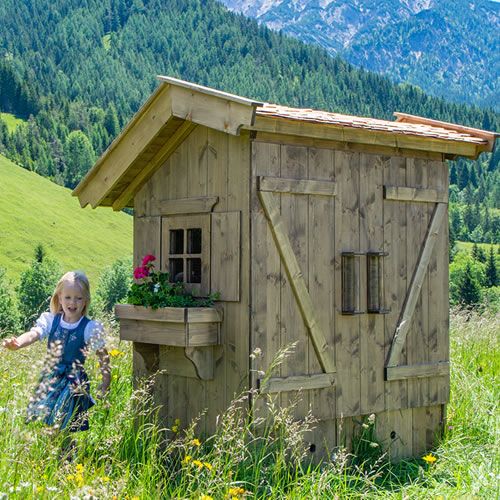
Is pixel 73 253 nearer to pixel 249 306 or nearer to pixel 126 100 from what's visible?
pixel 126 100

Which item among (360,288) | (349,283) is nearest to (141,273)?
(349,283)

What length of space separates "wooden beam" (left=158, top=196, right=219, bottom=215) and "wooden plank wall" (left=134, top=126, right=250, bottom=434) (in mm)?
51

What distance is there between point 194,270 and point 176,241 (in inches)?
15.8

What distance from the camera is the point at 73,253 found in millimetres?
93938

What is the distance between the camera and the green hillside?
8969cm

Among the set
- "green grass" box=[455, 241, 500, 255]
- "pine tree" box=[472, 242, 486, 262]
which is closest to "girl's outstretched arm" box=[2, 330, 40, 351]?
"pine tree" box=[472, 242, 486, 262]

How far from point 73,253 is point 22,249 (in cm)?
659

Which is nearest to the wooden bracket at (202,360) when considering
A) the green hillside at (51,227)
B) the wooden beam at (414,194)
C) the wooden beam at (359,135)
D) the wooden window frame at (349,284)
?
the wooden window frame at (349,284)

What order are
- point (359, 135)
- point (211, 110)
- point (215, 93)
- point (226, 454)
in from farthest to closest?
1. point (359, 135)
2. point (211, 110)
3. point (215, 93)
4. point (226, 454)

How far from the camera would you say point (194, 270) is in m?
7.51

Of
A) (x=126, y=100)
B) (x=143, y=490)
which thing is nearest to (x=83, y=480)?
(x=143, y=490)

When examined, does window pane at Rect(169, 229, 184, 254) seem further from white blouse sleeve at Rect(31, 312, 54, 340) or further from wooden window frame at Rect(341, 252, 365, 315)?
white blouse sleeve at Rect(31, 312, 54, 340)

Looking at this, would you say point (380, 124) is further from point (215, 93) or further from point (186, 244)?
point (186, 244)

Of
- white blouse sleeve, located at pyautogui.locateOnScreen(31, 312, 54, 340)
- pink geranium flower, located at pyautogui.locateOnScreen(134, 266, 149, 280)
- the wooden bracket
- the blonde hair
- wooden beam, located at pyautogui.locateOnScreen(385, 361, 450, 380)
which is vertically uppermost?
pink geranium flower, located at pyautogui.locateOnScreen(134, 266, 149, 280)
